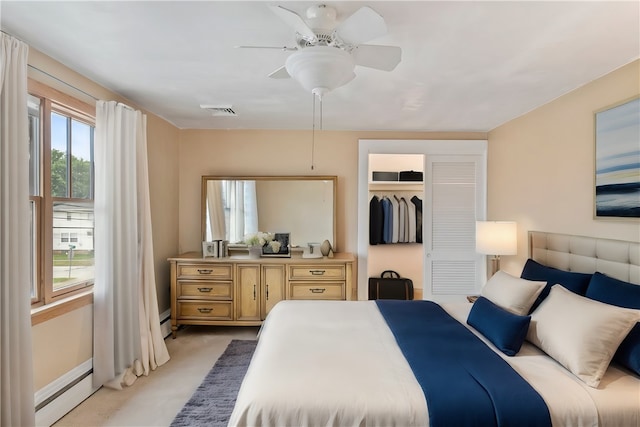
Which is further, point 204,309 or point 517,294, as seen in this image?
point 204,309

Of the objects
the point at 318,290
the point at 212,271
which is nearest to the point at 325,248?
the point at 318,290

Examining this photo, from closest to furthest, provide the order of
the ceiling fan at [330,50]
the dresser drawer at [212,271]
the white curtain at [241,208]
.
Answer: the ceiling fan at [330,50] → the dresser drawer at [212,271] → the white curtain at [241,208]

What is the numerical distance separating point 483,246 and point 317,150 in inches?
84.7

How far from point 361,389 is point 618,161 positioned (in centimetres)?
226

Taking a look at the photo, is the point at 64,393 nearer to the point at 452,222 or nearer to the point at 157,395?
the point at 157,395

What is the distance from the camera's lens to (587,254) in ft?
8.26

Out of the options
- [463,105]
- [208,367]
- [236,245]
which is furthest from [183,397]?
[463,105]

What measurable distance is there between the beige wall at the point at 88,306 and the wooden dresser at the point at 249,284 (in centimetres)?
34

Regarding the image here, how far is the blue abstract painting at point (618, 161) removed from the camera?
2.20 m

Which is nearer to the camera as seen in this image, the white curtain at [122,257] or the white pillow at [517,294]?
the white pillow at [517,294]

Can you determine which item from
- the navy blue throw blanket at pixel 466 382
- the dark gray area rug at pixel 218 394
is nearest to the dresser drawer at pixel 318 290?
the dark gray area rug at pixel 218 394

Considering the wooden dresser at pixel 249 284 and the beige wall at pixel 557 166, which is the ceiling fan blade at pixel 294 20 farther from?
the wooden dresser at pixel 249 284

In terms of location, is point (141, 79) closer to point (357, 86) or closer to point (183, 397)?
point (357, 86)

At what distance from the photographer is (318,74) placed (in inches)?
64.6
